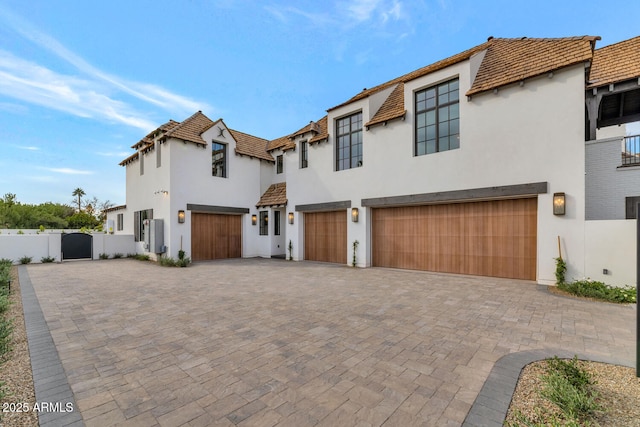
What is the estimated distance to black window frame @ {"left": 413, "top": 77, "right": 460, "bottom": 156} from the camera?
28.8 feet

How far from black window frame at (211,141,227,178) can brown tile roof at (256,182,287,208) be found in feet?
8.13

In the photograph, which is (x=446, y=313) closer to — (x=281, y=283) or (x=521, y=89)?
(x=281, y=283)

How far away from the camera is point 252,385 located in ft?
8.63

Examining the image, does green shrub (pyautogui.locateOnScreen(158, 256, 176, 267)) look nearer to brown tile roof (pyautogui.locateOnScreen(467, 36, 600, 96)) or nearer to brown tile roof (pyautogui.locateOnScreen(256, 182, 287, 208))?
brown tile roof (pyautogui.locateOnScreen(256, 182, 287, 208))

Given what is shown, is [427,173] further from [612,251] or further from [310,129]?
[310,129]

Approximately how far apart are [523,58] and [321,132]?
25.3ft

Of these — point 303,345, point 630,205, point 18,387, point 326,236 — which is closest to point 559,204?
point 630,205

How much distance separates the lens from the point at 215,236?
13648 mm

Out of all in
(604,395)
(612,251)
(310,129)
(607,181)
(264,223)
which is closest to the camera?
(604,395)

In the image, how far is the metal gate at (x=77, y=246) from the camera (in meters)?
13.0

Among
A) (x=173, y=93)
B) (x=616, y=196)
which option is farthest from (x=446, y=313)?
(x=173, y=93)

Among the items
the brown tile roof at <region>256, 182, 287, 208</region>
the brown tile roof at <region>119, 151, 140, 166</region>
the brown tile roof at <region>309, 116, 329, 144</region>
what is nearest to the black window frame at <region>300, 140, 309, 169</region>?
the brown tile roof at <region>309, 116, 329, 144</region>

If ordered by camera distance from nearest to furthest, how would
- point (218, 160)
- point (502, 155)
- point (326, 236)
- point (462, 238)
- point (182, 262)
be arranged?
point (502, 155) → point (462, 238) → point (182, 262) → point (326, 236) → point (218, 160)

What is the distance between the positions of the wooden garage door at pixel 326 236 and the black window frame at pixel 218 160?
5.01 meters
